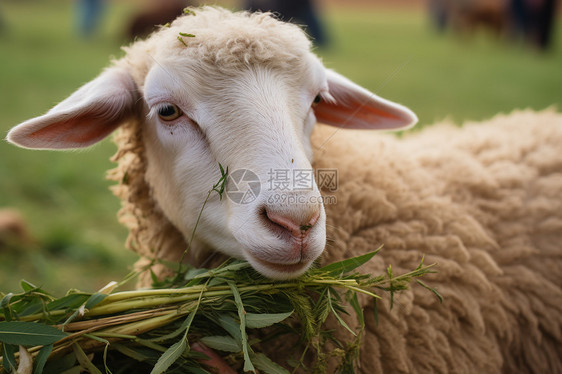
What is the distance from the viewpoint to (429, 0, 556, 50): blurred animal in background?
53.6 feet

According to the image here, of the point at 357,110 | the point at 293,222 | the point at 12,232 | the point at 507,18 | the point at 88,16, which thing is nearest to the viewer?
the point at 293,222

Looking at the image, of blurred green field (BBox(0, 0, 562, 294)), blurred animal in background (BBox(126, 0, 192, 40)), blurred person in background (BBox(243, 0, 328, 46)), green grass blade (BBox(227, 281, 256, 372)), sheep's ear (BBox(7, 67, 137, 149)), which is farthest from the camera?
blurred animal in background (BBox(126, 0, 192, 40))

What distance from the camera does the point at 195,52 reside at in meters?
2.19

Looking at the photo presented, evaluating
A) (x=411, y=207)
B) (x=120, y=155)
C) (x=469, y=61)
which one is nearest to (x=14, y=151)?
(x=120, y=155)

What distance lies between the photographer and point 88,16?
1811 centimetres

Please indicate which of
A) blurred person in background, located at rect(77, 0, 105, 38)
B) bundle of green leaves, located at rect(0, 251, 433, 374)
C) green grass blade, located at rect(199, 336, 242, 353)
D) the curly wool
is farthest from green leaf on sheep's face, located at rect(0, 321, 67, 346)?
blurred person in background, located at rect(77, 0, 105, 38)

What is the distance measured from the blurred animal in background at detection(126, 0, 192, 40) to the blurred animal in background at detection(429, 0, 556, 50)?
11.2 meters

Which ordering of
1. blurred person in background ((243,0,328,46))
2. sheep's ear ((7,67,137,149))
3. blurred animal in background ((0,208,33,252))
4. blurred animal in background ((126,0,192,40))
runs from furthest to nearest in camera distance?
blurred animal in background ((126,0,192,40)) → blurred person in background ((243,0,328,46)) → blurred animal in background ((0,208,33,252)) → sheep's ear ((7,67,137,149))

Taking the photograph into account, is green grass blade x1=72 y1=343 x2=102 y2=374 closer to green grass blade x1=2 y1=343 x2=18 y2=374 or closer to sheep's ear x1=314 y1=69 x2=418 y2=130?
green grass blade x1=2 y1=343 x2=18 y2=374

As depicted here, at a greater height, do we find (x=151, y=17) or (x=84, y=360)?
(x=151, y=17)

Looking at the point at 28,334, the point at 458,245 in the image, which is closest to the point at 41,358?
the point at 28,334

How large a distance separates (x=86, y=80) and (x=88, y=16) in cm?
897

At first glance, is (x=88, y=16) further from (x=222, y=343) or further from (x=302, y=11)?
(x=222, y=343)

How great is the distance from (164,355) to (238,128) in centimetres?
92
